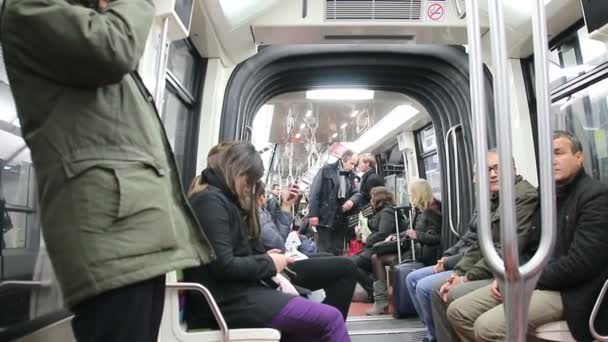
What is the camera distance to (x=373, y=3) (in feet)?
9.98

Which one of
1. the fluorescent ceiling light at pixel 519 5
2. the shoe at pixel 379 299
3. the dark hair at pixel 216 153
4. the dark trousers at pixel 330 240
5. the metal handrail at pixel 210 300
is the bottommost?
the shoe at pixel 379 299

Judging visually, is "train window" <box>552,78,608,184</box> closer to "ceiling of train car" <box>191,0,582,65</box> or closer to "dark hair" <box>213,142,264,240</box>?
"ceiling of train car" <box>191,0,582,65</box>

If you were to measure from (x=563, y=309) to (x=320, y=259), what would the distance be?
51.0 inches

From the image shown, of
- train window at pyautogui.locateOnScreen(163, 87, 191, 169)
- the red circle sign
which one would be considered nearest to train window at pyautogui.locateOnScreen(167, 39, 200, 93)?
train window at pyautogui.locateOnScreen(163, 87, 191, 169)

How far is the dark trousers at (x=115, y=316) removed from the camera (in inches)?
35.0

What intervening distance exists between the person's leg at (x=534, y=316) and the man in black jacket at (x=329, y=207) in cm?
330

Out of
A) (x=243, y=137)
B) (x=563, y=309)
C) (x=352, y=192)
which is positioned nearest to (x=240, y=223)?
(x=563, y=309)

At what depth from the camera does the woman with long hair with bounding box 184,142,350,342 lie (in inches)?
70.3

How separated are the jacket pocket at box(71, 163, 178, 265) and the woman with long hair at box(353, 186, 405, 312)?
13.7 ft

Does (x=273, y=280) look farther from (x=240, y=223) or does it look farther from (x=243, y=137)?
(x=243, y=137)

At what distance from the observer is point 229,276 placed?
1779 mm

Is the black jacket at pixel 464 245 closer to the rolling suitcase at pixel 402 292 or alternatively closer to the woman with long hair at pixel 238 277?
the rolling suitcase at pixel 402 292

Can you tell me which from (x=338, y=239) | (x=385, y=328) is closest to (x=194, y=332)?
(x=385, y=328)

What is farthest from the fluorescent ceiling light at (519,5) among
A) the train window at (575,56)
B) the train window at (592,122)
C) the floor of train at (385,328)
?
the floor of train at (385,328)
